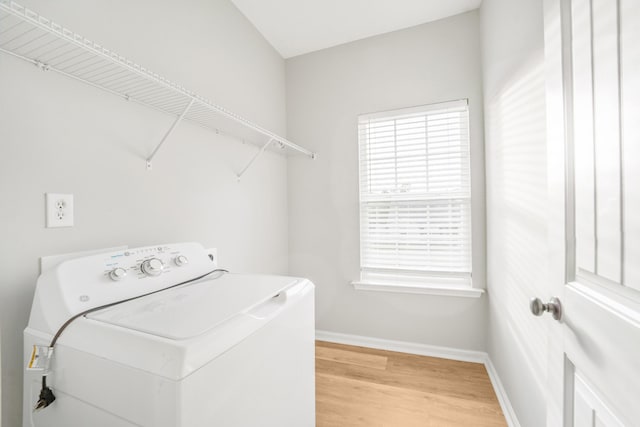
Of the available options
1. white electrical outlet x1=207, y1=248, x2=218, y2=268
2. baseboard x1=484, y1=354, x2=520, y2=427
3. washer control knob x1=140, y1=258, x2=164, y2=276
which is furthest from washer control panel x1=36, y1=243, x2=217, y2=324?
baseboard x1=484, y1=354, x2=520, y2=427

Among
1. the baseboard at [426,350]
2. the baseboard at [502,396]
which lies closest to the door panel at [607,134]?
the baseboard at [502,396]

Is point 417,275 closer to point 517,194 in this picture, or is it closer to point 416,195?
point 416,195

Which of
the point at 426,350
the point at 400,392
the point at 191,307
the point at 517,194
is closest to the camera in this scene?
the point at 191,307

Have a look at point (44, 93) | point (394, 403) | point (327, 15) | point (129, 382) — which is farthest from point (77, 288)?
point (327, 15)

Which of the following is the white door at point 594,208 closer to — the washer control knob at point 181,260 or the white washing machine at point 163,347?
the white washing machine at point 163,347

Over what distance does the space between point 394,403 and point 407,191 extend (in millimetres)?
1474

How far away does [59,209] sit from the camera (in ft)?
3.29

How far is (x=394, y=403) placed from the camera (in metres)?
1.68

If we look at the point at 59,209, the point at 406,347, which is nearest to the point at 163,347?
the point at 59,209

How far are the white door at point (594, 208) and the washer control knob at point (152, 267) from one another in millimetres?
1315

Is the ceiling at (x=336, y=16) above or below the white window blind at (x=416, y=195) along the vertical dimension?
above

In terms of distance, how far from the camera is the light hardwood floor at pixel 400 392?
156 centimetres

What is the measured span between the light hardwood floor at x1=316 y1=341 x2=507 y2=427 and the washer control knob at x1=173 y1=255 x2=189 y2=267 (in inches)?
44.8

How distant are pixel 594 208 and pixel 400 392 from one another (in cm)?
164
